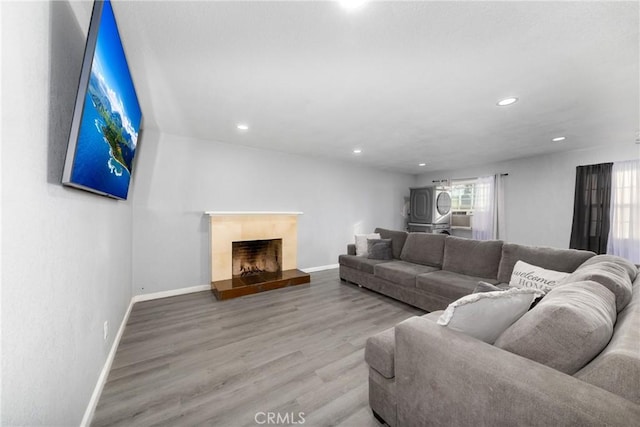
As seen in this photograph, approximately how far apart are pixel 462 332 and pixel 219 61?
235 cm

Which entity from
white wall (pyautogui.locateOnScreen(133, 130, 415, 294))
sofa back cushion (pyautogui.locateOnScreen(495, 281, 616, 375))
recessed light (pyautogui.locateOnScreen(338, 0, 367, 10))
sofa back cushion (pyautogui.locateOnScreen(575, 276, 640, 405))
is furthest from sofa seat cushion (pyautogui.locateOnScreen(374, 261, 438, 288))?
recessed light (pyautogui.locateOnScreen(338, 0, 367, 10))

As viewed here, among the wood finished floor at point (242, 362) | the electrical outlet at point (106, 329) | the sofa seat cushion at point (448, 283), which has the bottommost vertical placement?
the wood finished floor at point (242, 362)

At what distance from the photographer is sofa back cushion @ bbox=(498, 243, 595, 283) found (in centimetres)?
226

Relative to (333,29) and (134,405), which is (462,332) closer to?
(333,29)

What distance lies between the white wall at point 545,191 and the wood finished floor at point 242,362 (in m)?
3.66

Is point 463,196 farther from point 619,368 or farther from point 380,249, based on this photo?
point 619,368

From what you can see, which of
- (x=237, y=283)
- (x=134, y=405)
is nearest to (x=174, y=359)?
(x=134, y=405)

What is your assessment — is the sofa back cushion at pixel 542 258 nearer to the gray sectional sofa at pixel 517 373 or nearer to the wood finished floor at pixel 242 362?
the gray sectional sofa at pixel 517 373

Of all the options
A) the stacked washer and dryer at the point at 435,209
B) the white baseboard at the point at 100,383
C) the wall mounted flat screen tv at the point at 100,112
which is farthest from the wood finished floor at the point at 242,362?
the stacked washer and dryer at the point at 435,209

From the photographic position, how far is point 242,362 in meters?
1.98

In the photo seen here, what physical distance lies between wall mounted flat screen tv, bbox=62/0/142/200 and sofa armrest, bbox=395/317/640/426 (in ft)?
5.62

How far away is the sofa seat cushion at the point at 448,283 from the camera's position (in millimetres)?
2605

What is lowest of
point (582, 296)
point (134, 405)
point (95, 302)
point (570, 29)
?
point (134, 405)

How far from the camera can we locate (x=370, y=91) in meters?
2.21
